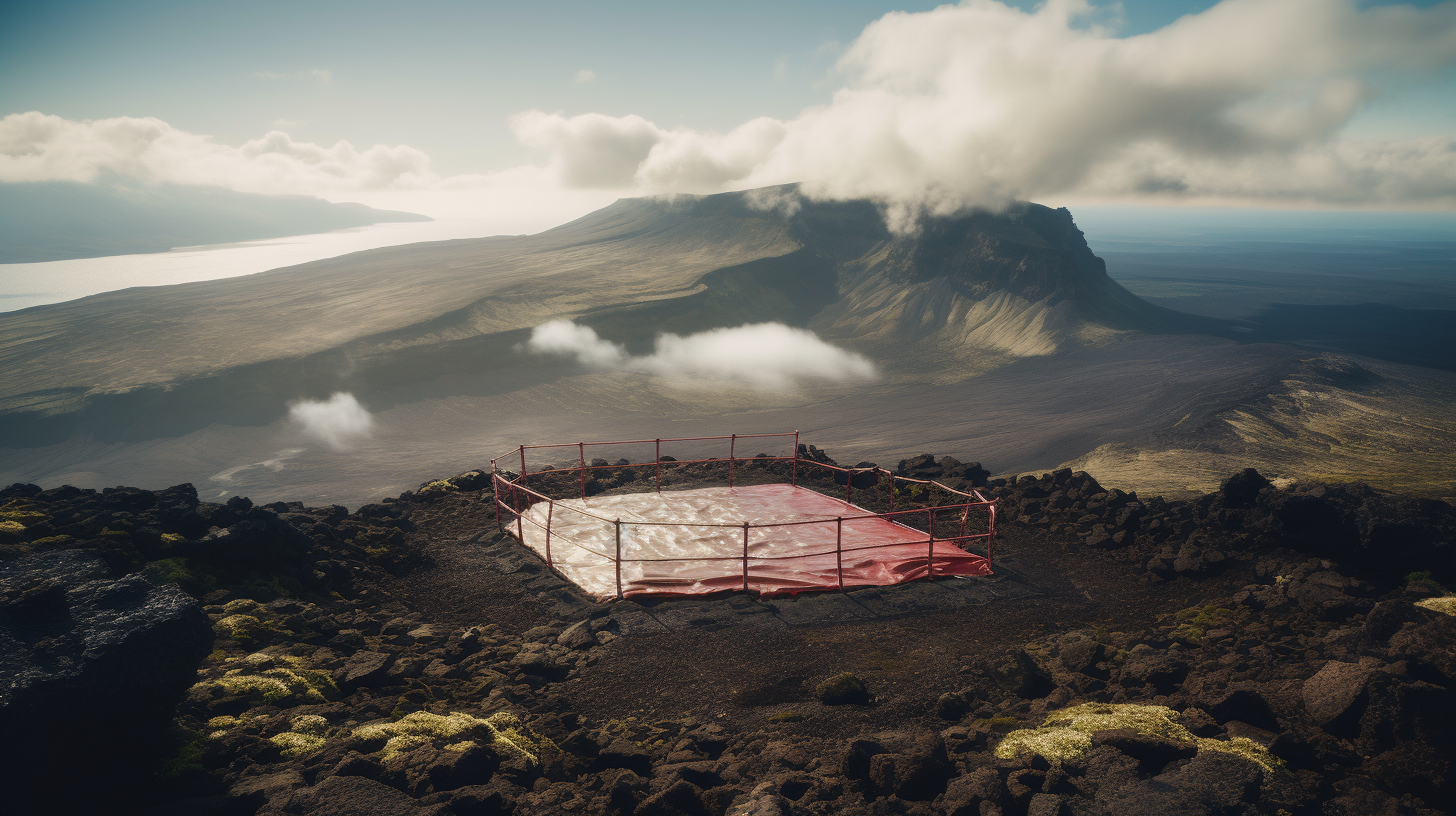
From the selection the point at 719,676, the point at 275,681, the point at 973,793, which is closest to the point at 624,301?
the point at 719,676

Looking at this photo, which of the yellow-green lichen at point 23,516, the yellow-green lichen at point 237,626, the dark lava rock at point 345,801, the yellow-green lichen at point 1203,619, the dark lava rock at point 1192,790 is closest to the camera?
the dark lava rock at point 345,801

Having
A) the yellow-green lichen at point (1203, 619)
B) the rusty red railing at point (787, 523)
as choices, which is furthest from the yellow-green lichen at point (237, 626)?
the yellow-green lichen at point (1203, 619)

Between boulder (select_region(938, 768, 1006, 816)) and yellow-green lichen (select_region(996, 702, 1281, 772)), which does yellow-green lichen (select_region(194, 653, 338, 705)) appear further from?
yellow-green lichen (select_region(996, 702, 1281, 772))

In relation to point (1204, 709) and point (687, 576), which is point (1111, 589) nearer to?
point (1204, 709)

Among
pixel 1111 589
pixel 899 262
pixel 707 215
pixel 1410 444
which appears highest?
pixel 707 215

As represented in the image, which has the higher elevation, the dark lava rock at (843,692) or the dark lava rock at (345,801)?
the dark lava rock at (345,801)

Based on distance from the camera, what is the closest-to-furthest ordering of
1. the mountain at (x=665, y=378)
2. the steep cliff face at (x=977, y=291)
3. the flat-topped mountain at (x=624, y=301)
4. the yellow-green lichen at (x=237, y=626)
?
the yellow-green lichen at (x=237, y=626), the mountain at (x=665, y=378), the flat-topped mountain at (x=624, y=301), the steep cliff face at (x=977, y=291)

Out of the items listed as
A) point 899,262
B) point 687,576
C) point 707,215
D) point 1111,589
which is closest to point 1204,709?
point 1111,589

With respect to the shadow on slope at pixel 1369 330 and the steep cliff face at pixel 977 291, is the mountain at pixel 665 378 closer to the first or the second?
the steep cliff face at pixel 977 291
